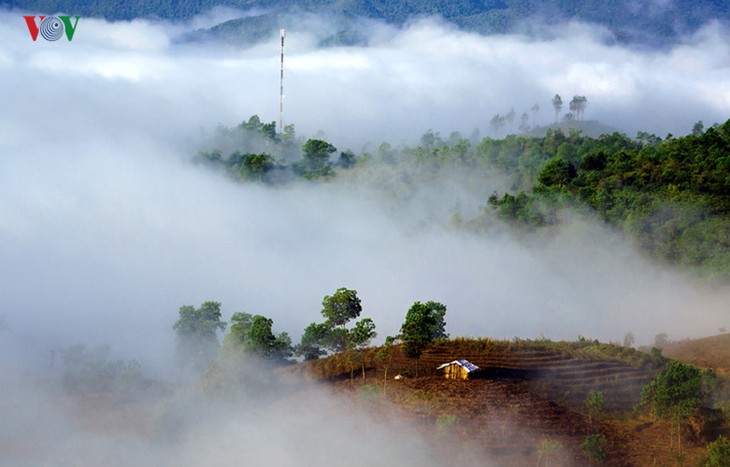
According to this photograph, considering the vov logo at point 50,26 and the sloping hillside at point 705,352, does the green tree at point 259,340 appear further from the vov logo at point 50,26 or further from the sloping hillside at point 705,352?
the vov logo at point 50,26

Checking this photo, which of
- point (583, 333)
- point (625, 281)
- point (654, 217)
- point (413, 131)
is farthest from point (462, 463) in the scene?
point (413, 131)

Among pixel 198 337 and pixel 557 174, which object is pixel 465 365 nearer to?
pixel 198 337

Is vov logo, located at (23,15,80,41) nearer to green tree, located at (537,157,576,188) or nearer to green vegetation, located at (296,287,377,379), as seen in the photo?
green tree, located at (537,157,576,188)

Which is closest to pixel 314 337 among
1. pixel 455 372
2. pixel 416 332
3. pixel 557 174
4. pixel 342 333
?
pixel 342 333

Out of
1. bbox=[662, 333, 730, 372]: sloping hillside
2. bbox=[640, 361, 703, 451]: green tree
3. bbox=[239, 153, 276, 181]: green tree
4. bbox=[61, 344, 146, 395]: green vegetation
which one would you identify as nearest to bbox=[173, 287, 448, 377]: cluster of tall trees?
bbox=[61, 344, 146, 395]: green vegetation

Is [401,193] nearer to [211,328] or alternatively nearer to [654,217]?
[654,217]

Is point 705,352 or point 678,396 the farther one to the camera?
point 705,352
